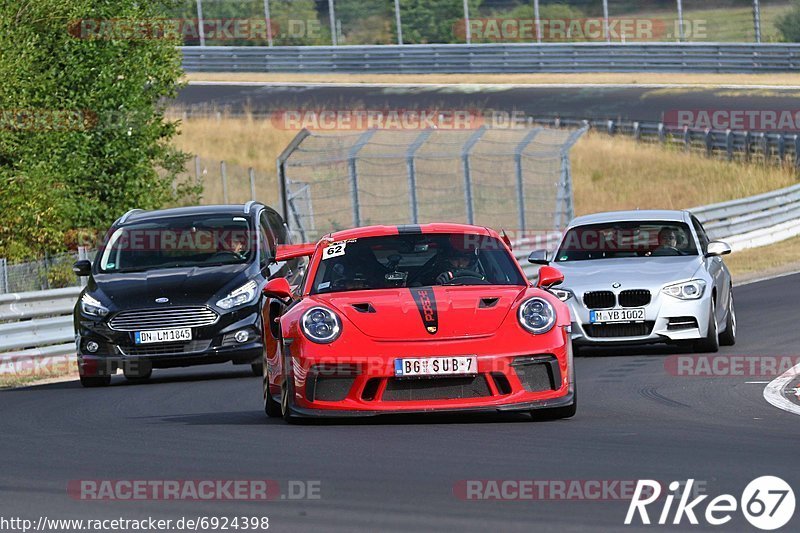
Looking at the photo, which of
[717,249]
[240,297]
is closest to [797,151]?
[717,249]

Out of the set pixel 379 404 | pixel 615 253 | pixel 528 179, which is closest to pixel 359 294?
pixel 379 404

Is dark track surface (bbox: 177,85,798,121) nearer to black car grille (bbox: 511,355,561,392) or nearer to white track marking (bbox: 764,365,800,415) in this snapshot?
white track marking (bbox: 764,365,800,415)

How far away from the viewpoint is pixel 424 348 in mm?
9617

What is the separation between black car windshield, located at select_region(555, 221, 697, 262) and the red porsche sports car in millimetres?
5896

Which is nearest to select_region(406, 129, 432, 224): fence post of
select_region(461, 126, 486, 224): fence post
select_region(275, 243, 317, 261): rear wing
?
select_region(461, 126, 486, 224): fence post

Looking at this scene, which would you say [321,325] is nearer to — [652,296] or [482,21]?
[652,296]

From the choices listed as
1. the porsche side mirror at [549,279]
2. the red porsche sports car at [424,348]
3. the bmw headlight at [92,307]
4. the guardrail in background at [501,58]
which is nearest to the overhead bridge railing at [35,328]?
the bmw headlight at [92,307]

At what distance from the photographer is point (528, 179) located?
131ft

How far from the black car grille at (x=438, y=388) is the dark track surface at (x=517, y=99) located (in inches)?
1399

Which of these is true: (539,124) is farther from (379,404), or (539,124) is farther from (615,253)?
(379,404)

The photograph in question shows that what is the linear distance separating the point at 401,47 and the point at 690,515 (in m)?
48.1

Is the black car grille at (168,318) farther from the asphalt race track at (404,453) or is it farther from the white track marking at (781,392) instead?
the white track marking at (781,392)

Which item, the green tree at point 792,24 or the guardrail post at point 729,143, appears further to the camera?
the green tree at point 792,24

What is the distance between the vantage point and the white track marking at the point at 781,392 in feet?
35.3
